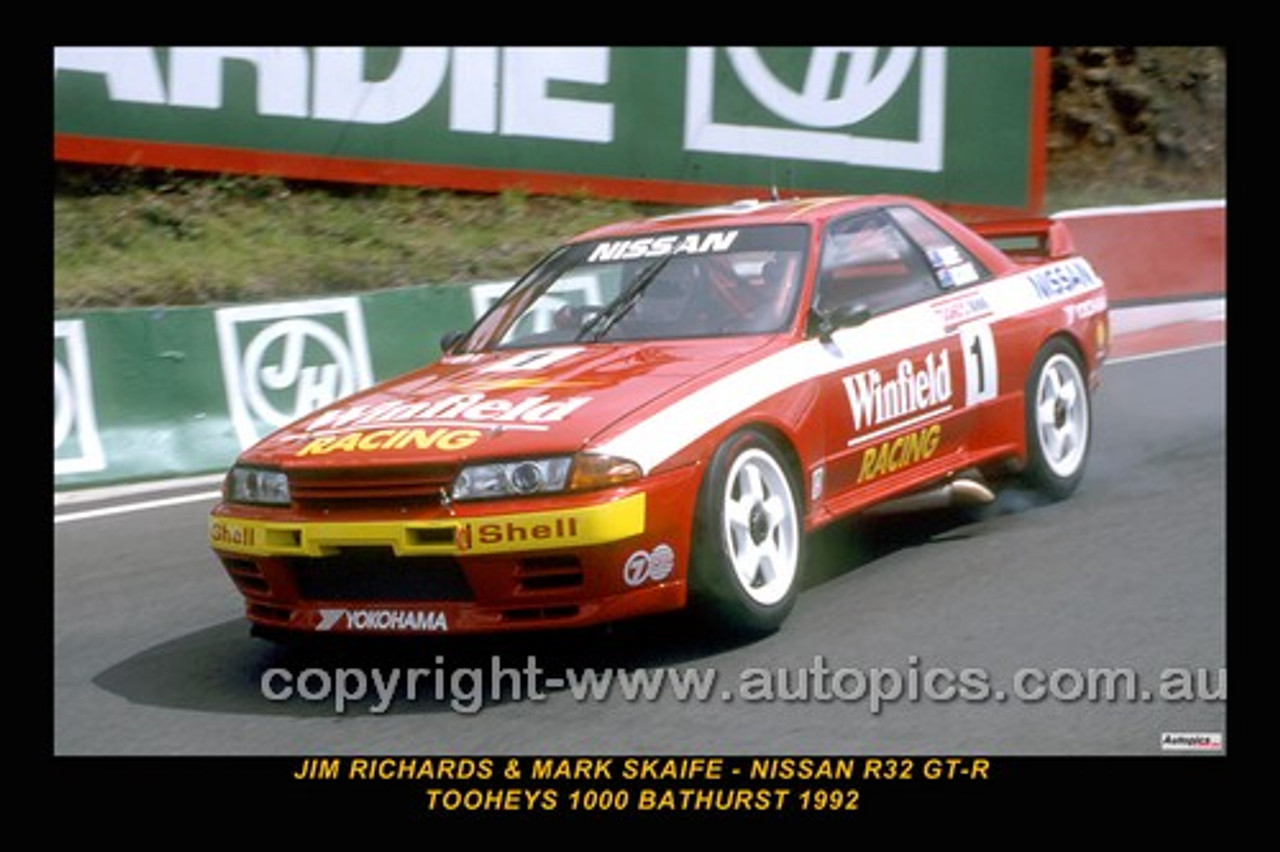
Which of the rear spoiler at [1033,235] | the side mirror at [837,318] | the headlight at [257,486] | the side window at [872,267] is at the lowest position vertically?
the headlight at [257,486]

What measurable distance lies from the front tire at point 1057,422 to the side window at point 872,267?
0.75m

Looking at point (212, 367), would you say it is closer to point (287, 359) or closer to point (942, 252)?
point (287, 359)

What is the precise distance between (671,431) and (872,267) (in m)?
1.89

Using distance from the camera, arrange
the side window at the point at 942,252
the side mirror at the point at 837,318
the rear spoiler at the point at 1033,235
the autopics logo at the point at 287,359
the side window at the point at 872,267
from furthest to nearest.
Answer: the autopics logo at the point at 287,359
the rear spoiler at the point at 1033,235
the side window at the point at 942,252
the side window at the point at 872,267
the side mirror at the point at 837,318

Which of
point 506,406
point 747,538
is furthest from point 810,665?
point 506,406

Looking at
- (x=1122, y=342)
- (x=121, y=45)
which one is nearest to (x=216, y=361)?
(x=121, y=45)

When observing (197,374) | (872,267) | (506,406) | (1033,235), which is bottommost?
(197,374)

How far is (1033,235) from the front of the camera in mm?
8805

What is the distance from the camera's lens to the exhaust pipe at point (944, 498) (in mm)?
7719

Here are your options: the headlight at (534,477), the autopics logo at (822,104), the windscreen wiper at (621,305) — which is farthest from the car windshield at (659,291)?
the autopics logo at (822,104)

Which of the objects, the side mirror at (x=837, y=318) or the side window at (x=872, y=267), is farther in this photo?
the side window at (x=872, y=267)

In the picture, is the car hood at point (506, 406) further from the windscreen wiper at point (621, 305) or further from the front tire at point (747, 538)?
the front tire at point (747, 538)

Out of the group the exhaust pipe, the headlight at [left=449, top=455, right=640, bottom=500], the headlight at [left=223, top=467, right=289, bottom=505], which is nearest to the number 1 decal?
the exhaust pipe
